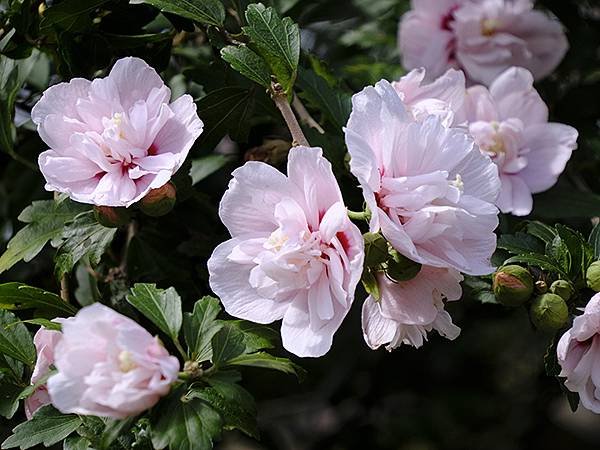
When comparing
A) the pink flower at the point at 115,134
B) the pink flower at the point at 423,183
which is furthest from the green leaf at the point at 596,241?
the pink flower at the point at 115,134

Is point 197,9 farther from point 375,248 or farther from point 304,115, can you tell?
point 375,248

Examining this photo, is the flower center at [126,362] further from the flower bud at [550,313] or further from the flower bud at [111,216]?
the flower bud at [550,313]

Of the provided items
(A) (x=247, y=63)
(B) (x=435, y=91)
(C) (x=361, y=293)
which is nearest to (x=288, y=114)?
(A) (x=247, y=63)

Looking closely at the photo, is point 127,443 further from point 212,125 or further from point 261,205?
point 212,125

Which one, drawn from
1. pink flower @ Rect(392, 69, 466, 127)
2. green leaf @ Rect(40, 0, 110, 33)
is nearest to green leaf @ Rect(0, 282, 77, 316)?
green leaf @ Rect(40, 0, 110, 33)

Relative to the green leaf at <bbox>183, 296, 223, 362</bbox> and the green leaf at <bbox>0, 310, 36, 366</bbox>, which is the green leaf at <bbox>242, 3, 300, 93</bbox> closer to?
the green leaf at <bbox>183, 296, 223, 362</bbox>

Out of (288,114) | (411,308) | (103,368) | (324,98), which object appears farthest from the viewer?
(324,98)
